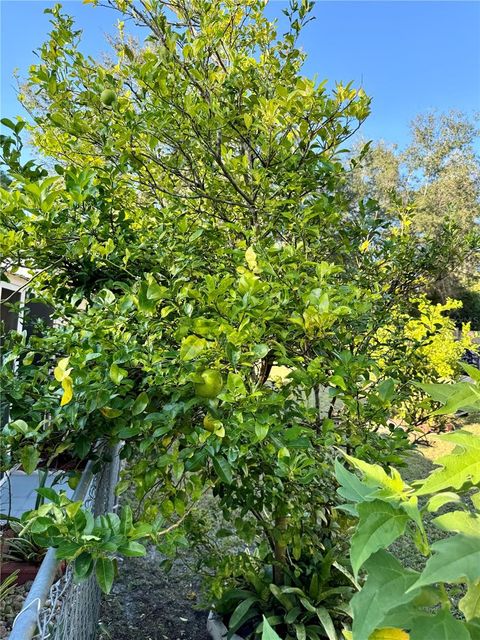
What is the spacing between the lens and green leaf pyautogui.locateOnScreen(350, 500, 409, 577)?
43 centimetres

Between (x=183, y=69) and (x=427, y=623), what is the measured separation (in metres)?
2.14

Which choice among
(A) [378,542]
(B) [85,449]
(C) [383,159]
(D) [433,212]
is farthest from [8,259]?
(C) [383,159]

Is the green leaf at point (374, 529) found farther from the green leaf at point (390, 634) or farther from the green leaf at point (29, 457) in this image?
the green leaf at point (29, 457)

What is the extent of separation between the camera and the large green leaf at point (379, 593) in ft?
1.39

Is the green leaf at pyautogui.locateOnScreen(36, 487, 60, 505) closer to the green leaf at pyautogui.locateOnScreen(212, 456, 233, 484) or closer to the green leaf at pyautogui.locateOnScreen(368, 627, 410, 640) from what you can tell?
the green leaf at pyautogui.locateOnScreen(212, 456, 233, 484)

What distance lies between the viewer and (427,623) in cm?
42

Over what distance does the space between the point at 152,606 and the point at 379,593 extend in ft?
9.59

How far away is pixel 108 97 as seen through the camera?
6.23ft

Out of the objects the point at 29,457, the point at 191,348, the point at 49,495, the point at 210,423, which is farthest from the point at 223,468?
the point at 29,457

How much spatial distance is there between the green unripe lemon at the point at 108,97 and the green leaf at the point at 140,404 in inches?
53.6

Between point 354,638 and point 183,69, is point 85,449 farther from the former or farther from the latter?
point 183,69

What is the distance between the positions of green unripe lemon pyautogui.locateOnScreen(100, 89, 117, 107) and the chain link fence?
4.98 ft

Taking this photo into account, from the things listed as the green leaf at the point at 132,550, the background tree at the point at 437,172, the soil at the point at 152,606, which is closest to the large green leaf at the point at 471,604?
the green leaf at the point at 132,550

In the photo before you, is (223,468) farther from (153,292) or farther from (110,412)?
(153,292)
